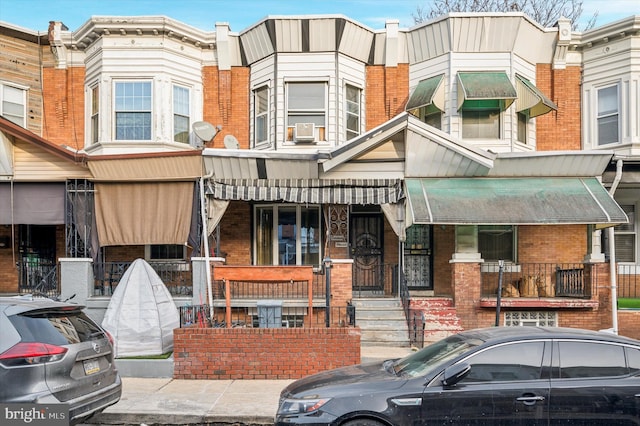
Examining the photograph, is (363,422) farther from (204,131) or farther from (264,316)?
(204,131)

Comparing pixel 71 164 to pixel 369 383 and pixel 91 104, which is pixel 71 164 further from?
pixel 369 383

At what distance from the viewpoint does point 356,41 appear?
15383mm

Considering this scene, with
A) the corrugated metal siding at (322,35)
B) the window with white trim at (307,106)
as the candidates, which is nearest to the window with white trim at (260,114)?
the window with white trim at (307,106)

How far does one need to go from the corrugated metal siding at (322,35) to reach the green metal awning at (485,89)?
11.5 feet

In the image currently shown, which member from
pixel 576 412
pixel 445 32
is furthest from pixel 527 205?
pixel 576 412

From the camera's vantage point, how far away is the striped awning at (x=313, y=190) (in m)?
13.0

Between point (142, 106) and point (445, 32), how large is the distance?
830cm

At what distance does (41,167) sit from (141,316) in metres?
5.00

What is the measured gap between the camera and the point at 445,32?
14938 millimetres

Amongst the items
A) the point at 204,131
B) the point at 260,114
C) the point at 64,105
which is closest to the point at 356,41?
the point at 260,114

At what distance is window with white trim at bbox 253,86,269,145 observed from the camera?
15.5 metres

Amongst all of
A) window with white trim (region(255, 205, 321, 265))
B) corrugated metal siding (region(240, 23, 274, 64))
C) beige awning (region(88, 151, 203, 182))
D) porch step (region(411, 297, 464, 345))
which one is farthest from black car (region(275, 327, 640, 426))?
corrugated metal siding (region(240, 23, 274, 64))

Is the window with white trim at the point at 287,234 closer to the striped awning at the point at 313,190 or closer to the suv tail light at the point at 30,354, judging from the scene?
the striped awning at the point at 313,190

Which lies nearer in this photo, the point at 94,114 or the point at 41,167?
the point at 41,167
